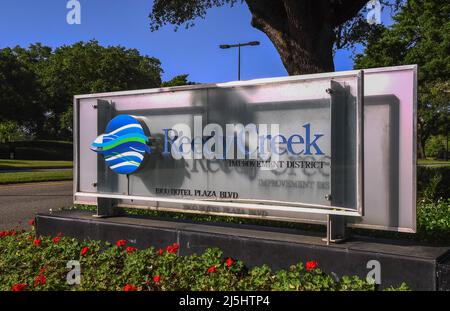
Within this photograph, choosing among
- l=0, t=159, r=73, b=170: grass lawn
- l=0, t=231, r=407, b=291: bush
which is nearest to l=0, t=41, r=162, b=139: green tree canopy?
l=0, t=159, r=73, b=170: grass lawn

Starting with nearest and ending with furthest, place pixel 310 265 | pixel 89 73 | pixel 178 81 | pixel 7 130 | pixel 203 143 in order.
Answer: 1. pixel 310 265
2. pixel 203 143
3. pixel 89 73
4. pixel 7 130
5. pixel 178 81

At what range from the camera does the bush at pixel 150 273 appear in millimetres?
4188

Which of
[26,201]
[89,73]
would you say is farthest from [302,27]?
[89,73]

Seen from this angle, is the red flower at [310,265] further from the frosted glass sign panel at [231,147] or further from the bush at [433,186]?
the bush at [433,186]

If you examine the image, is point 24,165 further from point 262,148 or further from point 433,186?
point 262,148

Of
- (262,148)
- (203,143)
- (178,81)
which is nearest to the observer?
(262,148)

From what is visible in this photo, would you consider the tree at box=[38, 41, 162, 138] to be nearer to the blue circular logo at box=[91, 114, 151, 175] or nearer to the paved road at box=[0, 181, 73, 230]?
the paved road at box=[0, 181, 73, 230]

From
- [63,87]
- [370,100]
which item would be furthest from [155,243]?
[63,87]

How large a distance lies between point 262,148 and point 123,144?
85.8 inches

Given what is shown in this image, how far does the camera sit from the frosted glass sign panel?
16.0 ft

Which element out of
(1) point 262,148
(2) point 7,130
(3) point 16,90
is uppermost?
(3) point 16,90

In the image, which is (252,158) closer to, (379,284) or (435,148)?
(379,284)

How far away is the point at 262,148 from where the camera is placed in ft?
17.8
